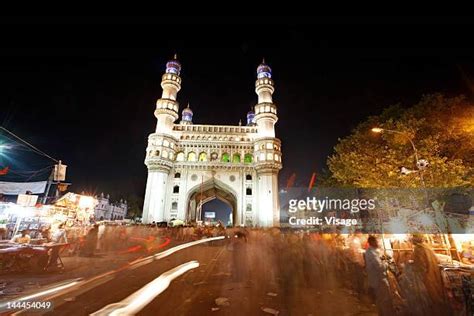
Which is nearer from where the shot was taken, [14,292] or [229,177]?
[14,292]

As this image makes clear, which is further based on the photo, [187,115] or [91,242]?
[187,115]

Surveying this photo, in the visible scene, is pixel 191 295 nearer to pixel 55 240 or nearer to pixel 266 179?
pixel 55 240

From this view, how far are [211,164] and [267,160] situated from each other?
10.7m

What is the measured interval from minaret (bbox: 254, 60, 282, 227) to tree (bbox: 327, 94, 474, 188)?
959 inches

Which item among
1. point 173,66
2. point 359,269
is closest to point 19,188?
point 359,269

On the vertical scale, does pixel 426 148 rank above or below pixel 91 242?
above

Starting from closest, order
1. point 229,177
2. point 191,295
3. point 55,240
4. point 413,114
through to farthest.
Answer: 1. point 191,295
2. point 55,240
3. point 413,114
4. point 229,177

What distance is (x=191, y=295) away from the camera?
5.71 metres

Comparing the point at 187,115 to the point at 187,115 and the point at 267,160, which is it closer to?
the point at 187,115

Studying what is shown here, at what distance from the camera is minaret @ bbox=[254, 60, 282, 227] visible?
1551 inches

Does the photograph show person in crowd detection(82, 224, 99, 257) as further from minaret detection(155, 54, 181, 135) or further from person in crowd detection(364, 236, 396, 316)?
minaret detection(155, 54, 181, 135)

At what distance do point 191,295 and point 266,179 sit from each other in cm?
3581

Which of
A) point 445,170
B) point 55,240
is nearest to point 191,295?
point 55,240

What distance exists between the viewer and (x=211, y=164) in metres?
42.4
